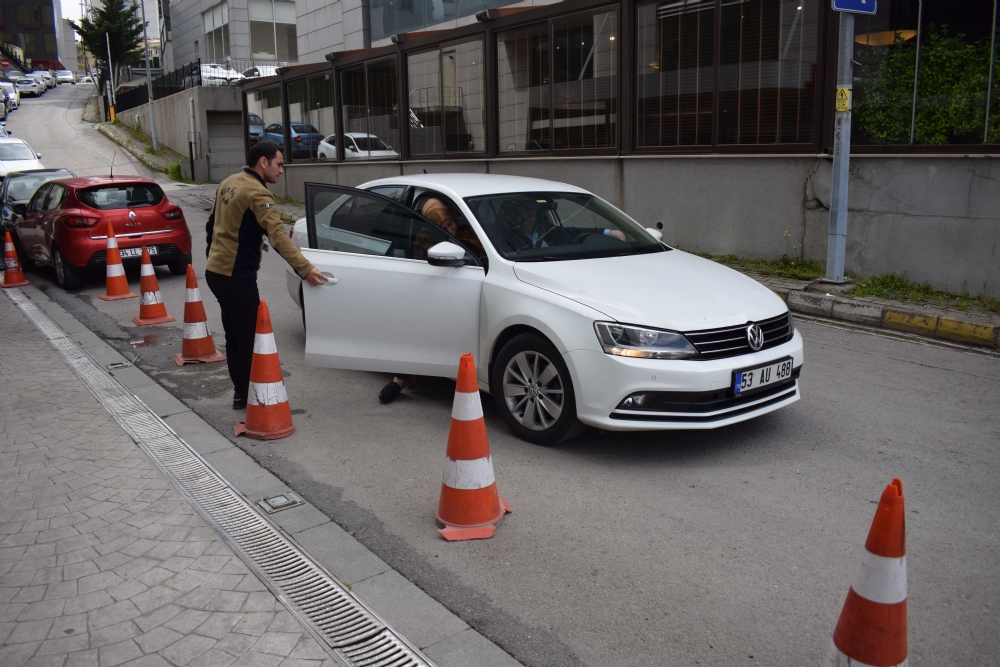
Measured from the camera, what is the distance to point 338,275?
5945 mm

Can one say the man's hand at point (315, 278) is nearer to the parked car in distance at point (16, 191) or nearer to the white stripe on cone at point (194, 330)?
the white stripe on cone at point (194, 330)

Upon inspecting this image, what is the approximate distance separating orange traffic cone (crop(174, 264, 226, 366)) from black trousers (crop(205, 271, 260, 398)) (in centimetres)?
142

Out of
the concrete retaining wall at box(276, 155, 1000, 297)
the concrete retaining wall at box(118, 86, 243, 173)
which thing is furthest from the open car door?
the concrete retaining wall at box(118, 86, 243, 173)

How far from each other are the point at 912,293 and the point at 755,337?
5.12m

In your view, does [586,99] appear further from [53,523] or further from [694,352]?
[53,523]

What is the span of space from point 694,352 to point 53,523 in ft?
11.2

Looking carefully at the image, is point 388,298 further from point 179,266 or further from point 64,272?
point 64,272

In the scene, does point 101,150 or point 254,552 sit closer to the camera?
point 254,552

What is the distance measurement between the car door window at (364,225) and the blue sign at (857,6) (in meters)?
5.36

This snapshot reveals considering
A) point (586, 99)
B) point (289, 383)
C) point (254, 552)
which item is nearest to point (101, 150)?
point (586, 99)

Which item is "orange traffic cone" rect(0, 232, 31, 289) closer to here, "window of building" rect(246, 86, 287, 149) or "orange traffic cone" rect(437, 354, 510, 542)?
"window of building" rect(246, 86, 287, 149)

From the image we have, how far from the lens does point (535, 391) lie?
5176mm

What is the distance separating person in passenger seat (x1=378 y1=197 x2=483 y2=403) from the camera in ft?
19.3

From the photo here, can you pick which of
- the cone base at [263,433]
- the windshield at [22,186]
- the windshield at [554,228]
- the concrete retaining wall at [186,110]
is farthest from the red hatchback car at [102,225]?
the concrete retaining wall at [186,110]
